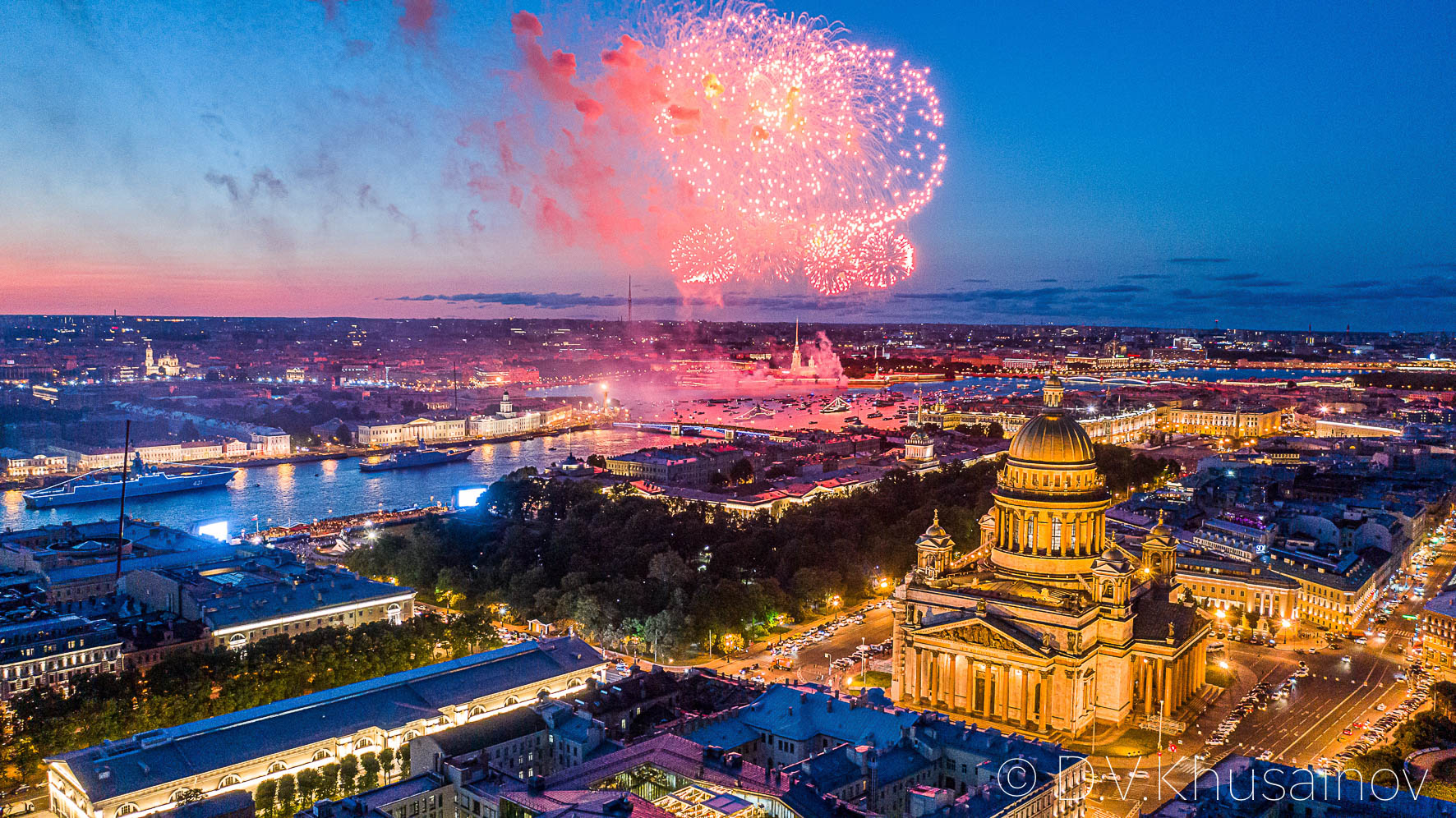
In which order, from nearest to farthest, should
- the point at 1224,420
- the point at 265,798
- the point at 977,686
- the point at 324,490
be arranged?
the point at 265,798
the point at 977,686
the point at 324,490
the point at 1224,420

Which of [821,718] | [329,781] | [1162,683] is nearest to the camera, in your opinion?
[329,781]

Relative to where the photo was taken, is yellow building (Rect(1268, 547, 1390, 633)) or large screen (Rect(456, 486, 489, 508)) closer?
yellow building (Rect(1268, 547, 1390, 633))

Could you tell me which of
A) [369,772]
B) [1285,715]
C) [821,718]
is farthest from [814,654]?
[369,772]

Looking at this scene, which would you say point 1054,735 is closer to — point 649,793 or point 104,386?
point 649,793

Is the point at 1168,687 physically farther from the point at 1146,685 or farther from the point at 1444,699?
the point at 1444,699

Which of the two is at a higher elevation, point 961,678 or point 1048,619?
point 1048,619

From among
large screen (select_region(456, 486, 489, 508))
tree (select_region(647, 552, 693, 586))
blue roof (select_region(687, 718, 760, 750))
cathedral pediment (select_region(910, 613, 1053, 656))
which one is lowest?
large screen (select_region(456, 486, 489, 508))

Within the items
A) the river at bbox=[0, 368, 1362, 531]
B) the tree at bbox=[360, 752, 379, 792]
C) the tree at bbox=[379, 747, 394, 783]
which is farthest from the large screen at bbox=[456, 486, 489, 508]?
the tree at bbox=[360, 752, 379, 792]

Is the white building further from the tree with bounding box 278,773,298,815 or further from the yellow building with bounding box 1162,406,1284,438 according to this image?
the tree with bounding box 278,773,298,815
